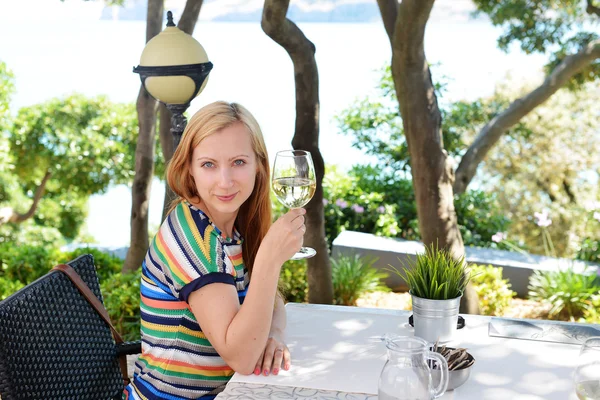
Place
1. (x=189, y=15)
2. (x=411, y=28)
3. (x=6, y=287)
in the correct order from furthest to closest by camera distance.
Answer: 1. (x=6, y=287)
2. (x=189, y=15)
3. (x=411, y=28)

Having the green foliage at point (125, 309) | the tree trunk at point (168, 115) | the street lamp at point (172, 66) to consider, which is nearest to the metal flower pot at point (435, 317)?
the street lamp at point (172, 66)

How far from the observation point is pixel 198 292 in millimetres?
1711

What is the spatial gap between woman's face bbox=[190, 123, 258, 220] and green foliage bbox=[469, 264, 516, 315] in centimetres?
326

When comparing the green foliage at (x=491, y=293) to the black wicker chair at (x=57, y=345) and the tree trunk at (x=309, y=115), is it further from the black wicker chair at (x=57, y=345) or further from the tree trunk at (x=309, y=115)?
the black wicker chair at (x=57, y=345)

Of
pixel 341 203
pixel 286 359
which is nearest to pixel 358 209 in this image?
pixel 341 203

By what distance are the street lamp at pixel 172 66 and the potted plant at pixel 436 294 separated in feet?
5.44

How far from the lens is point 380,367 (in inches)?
68.4

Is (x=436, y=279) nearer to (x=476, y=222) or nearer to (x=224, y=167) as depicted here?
(x=224, y=167)

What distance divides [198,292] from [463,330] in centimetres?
78

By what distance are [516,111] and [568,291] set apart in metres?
2.56

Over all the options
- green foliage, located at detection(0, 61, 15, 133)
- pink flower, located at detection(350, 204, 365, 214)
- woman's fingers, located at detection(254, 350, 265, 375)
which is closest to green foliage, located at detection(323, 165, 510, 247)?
pink flower, located at detection(350, 204, 365, 214)

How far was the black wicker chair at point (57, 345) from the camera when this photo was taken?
1.66m

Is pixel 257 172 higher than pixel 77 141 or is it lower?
lower

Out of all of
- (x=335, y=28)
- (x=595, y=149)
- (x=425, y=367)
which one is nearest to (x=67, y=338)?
(x=425, y=367)
